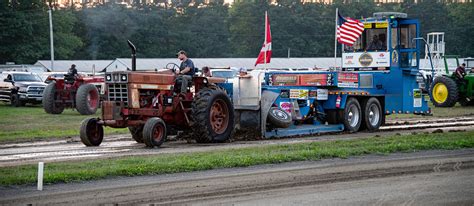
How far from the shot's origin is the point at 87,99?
3281 cm

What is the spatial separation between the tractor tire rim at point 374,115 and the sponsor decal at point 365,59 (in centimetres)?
179

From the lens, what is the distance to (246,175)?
1340cm

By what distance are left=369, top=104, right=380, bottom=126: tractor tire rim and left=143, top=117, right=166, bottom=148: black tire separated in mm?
7725

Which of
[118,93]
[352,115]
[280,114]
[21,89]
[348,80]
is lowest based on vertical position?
[352,115]

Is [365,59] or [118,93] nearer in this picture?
[118,93]

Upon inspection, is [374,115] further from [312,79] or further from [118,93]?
[118,93]

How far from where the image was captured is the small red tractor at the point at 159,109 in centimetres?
1828

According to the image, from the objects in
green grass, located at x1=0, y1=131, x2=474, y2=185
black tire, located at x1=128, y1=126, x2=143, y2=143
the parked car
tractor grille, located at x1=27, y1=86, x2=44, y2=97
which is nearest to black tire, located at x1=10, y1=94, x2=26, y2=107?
the parked car

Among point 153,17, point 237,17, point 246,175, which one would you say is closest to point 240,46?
point 237,17

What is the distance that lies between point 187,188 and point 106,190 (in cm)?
109

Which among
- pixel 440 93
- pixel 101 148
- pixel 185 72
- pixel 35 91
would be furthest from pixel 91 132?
pixel 35 91

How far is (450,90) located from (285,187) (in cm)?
2559

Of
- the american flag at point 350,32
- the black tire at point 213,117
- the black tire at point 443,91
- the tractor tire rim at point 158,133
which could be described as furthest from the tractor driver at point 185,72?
the black tire at point 443,91

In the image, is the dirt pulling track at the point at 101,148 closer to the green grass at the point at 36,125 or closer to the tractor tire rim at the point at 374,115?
the tractor tire rim at the point at 374,115
